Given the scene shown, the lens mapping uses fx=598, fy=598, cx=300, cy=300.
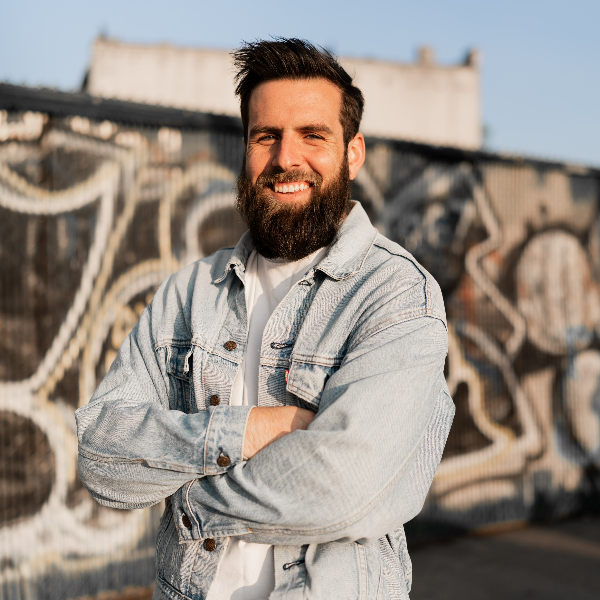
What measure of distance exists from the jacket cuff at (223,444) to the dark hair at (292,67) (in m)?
1.03

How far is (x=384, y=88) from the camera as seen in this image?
560 inches

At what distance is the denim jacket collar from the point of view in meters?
1.82

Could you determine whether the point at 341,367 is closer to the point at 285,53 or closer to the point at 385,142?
the point at 285,53

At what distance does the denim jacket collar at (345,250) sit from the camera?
5.97 feet

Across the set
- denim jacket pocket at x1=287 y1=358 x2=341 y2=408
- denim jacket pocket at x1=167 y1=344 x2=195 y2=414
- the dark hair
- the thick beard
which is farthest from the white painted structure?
denim jacket pocket at x1=287 y1=358 x2=341 y2=408

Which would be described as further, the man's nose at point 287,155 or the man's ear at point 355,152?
the man's ear at point 355,152

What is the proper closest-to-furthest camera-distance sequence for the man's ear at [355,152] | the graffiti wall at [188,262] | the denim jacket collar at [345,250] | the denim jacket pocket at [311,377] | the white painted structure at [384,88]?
the denim jacket pocket at [311,377] → the denim jacket collar at [345,250] → the man's ear at [355,152] → the graffiti wall at [188,262] → the white painted structure at [384,88]

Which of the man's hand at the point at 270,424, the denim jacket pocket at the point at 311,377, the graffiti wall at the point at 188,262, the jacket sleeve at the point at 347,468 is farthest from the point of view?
the graffiti wall at the point at 188,262

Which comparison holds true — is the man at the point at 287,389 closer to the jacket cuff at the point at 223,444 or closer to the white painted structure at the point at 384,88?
the jacket cuff at the point at 223,444

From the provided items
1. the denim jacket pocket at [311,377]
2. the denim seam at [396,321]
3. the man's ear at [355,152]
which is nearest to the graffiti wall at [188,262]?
the man's ear at [355,152]

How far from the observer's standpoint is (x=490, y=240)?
5.54m

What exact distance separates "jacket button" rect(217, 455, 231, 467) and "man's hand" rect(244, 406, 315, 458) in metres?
0.05

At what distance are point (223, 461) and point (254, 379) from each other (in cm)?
33

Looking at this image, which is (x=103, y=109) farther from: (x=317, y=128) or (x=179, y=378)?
(x=179, y=378)
